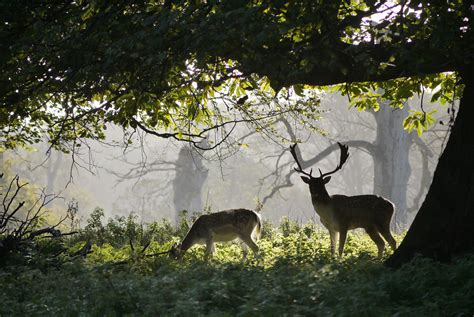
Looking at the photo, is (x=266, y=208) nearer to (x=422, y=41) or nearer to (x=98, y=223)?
(x=98, y=223)

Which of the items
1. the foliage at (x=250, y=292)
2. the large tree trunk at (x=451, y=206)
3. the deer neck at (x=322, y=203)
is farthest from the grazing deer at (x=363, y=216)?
the foliage at (x=250, y=292)

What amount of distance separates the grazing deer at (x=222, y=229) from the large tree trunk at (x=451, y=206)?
3.84 meters

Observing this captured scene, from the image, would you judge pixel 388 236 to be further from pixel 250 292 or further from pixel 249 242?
pixel 250 292

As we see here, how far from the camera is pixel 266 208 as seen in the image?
78.2m

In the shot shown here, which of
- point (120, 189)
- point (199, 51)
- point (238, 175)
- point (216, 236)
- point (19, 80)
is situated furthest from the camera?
point (120, 189)

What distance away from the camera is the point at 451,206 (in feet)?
28.7

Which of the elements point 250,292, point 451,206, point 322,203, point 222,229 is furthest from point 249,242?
point 250,292

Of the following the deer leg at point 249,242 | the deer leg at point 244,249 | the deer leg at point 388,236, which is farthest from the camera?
the deer leg at point 249,242

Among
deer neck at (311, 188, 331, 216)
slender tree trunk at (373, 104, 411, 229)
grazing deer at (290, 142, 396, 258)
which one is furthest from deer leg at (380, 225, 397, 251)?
slender tree trunk at (373, 104, 411, 229)

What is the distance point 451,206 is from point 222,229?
4.69 m

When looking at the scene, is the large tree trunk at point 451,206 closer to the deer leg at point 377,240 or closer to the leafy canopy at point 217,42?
the leafy canopy at point 217,42

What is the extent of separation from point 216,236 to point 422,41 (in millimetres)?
5704

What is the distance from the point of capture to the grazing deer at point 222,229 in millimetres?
12203

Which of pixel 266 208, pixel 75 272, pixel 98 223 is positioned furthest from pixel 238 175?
pixel 75 272
